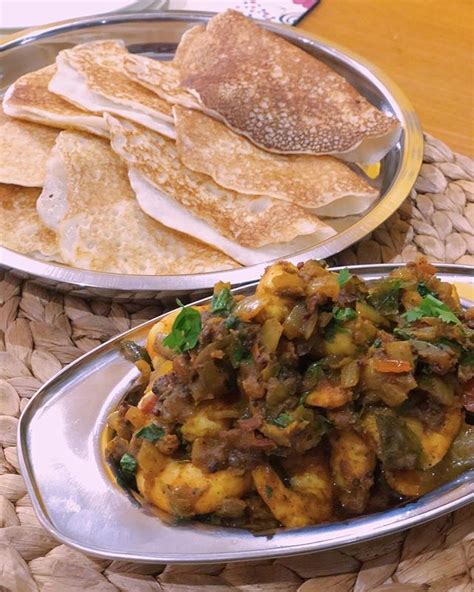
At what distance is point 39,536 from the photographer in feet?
4.91

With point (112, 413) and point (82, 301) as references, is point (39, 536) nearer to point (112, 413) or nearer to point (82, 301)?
point (112, 413)

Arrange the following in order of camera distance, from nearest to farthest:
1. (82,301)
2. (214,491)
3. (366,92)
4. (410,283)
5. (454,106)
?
(214,491) → (410,283) → (82,301) → (366,92) → (454,106)

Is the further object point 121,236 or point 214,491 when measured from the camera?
point 121,236

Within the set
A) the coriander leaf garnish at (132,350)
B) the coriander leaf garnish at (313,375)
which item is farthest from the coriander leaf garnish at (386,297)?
the coriander leaf garnish at (132,350)

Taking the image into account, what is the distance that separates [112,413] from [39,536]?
310mm

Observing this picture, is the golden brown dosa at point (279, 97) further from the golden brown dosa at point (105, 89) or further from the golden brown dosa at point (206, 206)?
the golden brown dosa at point (206, 206)

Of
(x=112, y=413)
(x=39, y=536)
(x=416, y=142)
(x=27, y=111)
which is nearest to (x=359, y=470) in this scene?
(x=112, y=413)

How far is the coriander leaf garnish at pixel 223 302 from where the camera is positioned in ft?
4.63

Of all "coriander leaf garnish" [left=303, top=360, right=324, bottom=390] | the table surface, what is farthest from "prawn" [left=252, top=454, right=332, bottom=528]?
the table surface

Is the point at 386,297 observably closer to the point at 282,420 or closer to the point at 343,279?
the point at 343,279

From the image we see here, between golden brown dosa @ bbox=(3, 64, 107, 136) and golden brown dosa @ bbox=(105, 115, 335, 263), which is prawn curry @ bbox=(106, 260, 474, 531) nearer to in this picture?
golden brown dosa @ bbox=(105, 115, 335, 263)

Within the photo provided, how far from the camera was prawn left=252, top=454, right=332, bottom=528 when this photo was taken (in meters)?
1.30

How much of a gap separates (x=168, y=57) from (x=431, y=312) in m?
2.44

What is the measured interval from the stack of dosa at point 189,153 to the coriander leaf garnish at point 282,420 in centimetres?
101
